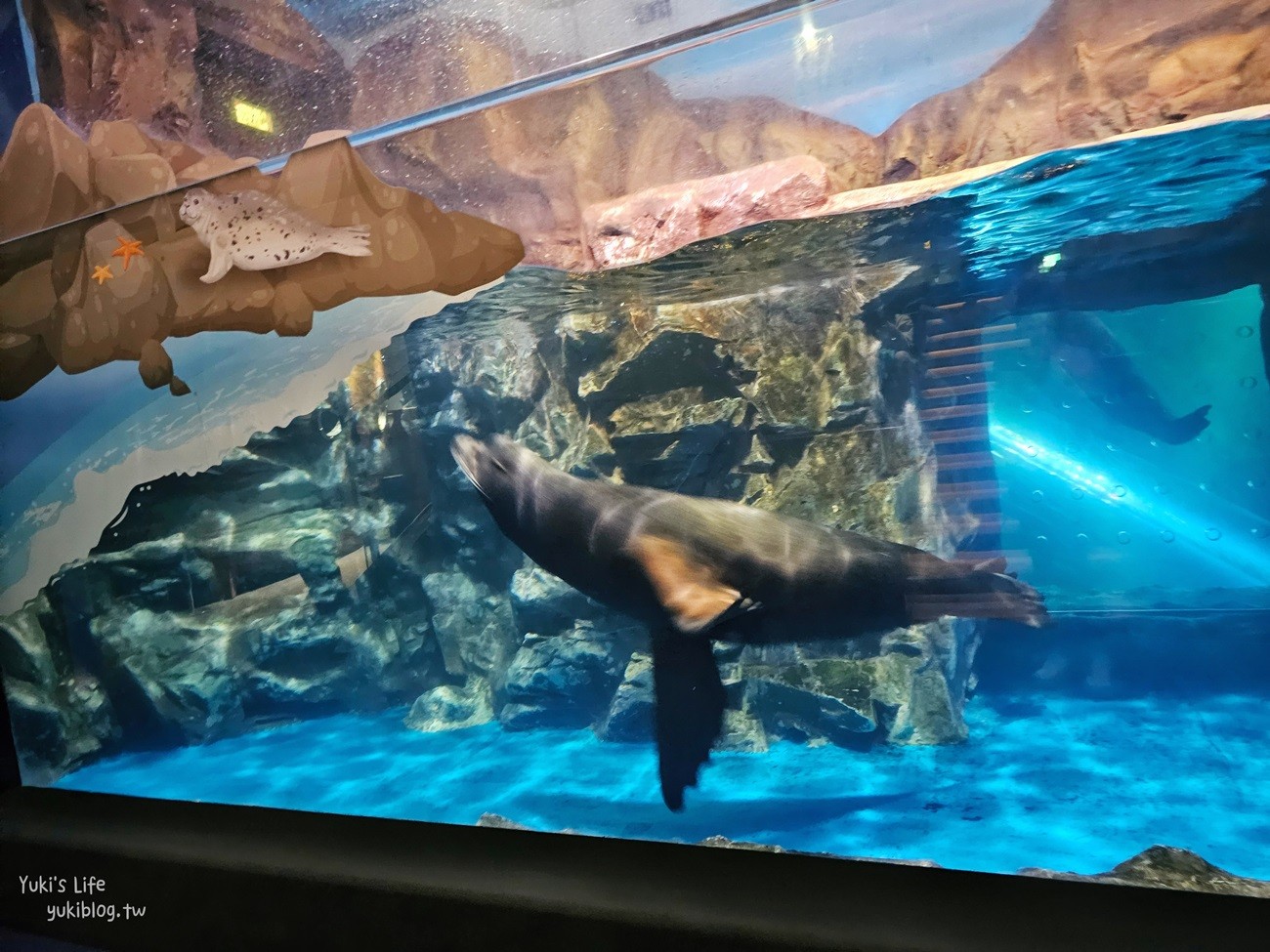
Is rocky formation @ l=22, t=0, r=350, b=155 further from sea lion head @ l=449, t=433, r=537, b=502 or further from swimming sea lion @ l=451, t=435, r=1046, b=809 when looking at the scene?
swimming sea lion @ l=451, t=435, r=1046, b=809

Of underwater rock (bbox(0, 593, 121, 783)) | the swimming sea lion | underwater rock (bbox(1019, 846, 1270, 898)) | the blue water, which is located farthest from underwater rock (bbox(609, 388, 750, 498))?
underwater rock (bbox(0, 593, 121, 783))

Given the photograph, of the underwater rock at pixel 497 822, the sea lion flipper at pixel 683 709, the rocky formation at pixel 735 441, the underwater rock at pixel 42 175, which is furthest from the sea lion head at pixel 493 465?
the underwater rock at pixel 42 175

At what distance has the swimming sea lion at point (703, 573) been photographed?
391 cm

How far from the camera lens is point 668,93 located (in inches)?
154

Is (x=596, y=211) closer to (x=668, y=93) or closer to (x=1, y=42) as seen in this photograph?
(x=668, y=93)

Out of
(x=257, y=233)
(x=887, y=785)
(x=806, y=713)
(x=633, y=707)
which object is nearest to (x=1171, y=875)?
(x=887, y=785)

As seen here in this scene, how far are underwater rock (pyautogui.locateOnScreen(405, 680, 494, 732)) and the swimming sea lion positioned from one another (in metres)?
2.77

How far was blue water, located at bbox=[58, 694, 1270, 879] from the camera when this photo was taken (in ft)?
12.6

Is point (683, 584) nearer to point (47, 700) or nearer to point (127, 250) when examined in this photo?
point (127, 250)

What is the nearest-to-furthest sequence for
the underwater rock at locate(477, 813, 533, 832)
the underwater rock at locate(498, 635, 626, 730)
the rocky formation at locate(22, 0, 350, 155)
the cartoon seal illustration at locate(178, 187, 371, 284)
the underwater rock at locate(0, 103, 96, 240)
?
the underwater rock at locate(477, 813, 533, 832) → the rocky formation at locate(22, 0, 350, 155) → the cartoon seal illustration at locate(178, 187, 371, 284) → the underwater rock at locate(0, 103, 96, 240) → the underwater rock at locate(498, 635, 626, 730)

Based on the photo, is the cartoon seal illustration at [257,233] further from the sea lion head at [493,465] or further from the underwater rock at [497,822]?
the underwater rock at [497,822]

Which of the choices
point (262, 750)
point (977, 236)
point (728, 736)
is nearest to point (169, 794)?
point (262, 750)

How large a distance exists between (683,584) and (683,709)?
814 millimetres

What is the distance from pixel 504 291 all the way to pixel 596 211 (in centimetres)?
95
